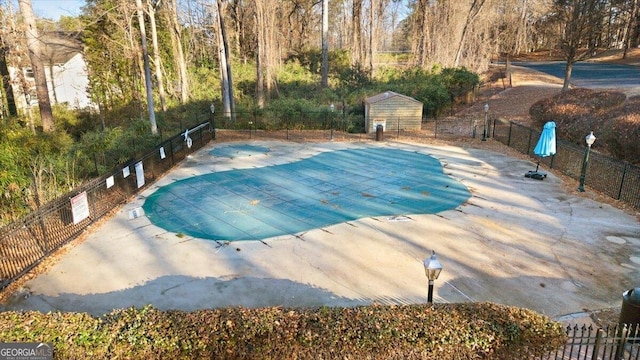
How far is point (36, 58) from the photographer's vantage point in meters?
16.2

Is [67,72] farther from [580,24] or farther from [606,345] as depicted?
[606,345]

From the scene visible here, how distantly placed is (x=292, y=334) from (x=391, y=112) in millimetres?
Answer: 18478

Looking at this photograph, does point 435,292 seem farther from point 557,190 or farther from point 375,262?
point 557,190

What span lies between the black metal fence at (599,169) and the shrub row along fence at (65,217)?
45.4ft

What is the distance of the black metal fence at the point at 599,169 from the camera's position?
36.0ft

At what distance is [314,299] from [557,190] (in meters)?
9.45

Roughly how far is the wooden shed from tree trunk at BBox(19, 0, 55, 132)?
48.9ft

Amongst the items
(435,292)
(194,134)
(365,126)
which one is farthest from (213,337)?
(365,126)

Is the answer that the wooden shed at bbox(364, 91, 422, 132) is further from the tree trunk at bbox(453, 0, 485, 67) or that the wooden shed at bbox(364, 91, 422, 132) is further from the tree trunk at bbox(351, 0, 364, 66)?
the tree trunk at bbox(453, 0, 485, 67)

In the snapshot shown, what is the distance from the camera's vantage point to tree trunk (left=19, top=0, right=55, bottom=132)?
1548 centimetres

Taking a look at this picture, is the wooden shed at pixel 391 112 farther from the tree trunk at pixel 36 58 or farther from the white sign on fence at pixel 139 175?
the tree trunk at pixel 36 58

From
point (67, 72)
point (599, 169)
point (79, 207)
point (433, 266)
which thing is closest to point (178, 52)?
point (67, 72)

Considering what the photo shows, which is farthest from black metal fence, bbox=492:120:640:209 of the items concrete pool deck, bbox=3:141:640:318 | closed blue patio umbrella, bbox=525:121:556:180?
closed blue patio umbrella, bbox=525:121:556:180

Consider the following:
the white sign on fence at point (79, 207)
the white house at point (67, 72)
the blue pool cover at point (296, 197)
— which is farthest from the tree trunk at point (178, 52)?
the white sign on fence at point (79, 207)
